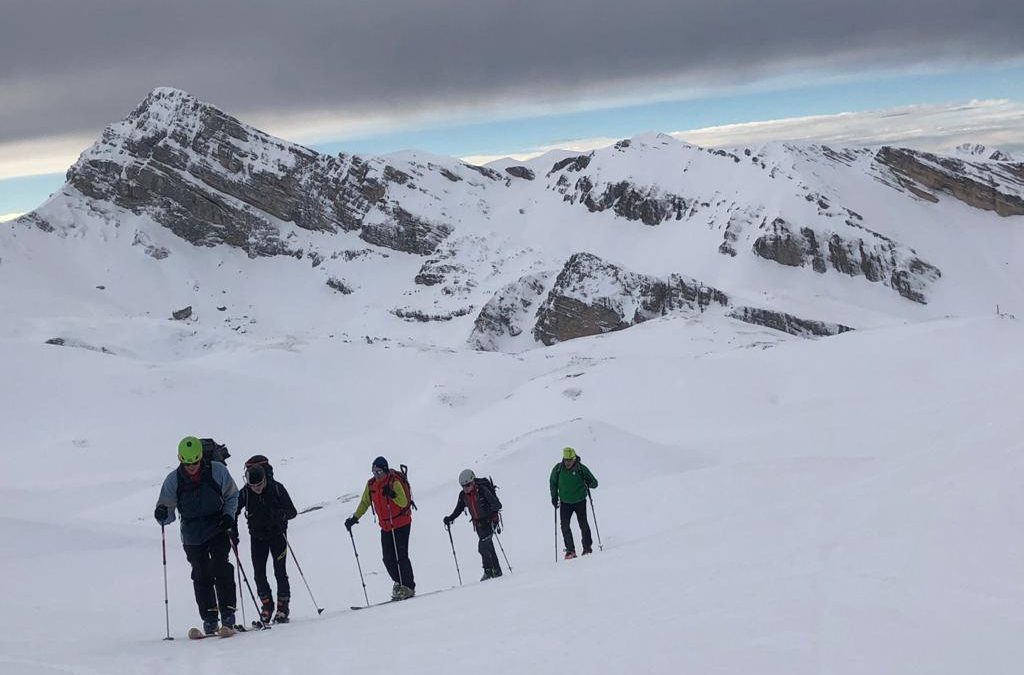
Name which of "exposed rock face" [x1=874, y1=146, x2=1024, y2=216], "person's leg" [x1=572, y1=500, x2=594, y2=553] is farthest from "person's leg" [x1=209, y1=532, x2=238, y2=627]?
"exposed rock face" [x1=874, y1=146, x2=1024, y2=216]

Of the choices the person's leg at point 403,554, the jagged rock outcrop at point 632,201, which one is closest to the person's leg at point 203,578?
the person's leg at point 403,554

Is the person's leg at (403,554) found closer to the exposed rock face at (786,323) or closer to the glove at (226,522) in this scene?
the glove at (226,522)

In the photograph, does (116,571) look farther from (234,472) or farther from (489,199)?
(489,199)

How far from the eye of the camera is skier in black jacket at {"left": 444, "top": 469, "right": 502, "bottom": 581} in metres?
12.5

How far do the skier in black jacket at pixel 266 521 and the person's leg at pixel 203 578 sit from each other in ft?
2.81

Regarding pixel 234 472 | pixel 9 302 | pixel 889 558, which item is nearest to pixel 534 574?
pixel 889 558

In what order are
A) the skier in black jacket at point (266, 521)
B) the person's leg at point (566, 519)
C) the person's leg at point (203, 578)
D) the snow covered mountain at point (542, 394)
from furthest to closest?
the person's leg at point (566, 519)
the skier in black jacket at point (266, 521)
the person's leg at point (203, 578)
the snow covered mountain at point (542, 394)

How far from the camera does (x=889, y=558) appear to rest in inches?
304

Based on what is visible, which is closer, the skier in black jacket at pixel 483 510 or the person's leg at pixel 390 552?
→ the person's leg at pixel 390 552

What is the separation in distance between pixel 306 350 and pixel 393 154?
77054 mm

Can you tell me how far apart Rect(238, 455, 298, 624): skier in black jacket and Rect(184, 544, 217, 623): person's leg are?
86cm

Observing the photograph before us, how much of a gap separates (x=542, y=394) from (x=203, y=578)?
2852 cm

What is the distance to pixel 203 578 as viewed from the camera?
29.7 ft

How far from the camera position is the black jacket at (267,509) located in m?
9.98
